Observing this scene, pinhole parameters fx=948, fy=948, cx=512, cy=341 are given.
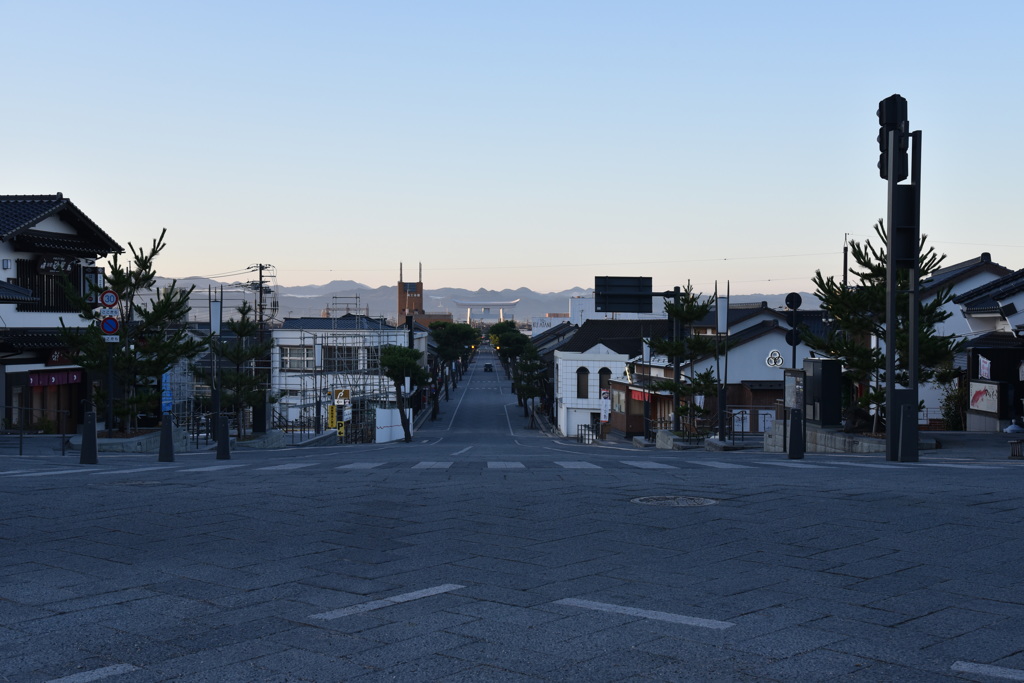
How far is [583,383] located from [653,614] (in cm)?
6516

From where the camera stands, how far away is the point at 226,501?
33.4ft


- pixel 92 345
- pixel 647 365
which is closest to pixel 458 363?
pixel 647 365

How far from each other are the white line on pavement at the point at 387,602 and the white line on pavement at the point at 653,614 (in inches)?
31.1

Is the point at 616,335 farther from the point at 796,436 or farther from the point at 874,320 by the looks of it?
the point at 796,436

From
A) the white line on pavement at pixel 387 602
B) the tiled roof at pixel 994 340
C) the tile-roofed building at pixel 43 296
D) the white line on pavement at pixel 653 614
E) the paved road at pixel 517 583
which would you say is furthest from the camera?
the tile-roofed building at pixel 43 296

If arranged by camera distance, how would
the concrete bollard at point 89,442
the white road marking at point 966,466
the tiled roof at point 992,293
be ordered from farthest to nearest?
the tiled roof at point 992,293 → the concrete bollard at point 89,442 → the white road marking at point 966,466

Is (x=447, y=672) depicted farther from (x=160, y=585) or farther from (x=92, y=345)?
(x=92, y=345)

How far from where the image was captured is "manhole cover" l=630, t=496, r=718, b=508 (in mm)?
9648

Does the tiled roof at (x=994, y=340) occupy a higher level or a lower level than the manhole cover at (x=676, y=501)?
higher

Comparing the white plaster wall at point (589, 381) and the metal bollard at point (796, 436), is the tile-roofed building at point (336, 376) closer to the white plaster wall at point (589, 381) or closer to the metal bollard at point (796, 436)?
the white plaster wall at point (589, 381)

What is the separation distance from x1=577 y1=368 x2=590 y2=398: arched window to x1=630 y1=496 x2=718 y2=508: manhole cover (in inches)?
2361

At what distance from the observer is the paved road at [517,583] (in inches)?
182

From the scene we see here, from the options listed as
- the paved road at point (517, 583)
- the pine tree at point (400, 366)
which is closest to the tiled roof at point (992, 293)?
the paved road at point (517, 583)

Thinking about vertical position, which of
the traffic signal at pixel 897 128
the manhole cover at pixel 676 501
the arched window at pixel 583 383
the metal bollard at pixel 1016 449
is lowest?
the arched window at pixel 583 383
